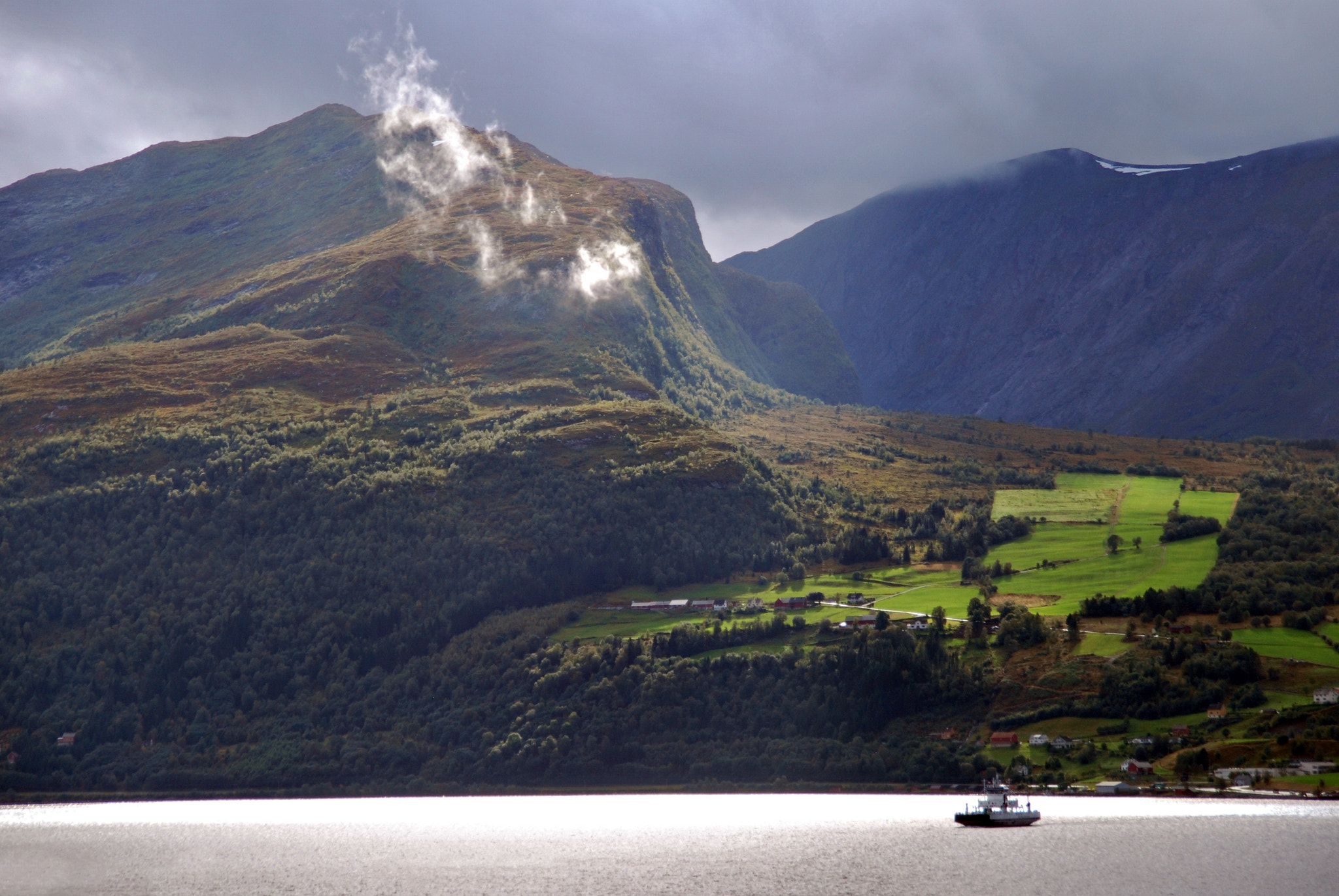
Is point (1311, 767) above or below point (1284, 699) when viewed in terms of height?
below

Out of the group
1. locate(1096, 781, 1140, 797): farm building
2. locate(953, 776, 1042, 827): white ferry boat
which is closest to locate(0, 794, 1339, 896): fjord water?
locate(953, 776, 1042, 827): white ferry boat

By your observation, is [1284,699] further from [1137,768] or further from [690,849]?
[690,849]

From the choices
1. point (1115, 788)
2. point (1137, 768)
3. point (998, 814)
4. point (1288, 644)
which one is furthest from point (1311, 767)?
point (998, 814)

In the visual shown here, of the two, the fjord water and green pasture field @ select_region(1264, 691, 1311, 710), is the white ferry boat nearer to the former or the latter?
the fjord water

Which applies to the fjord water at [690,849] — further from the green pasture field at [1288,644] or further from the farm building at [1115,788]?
the green pasture field at [1288,644]

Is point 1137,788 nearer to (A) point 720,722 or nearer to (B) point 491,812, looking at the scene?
(A) point 720,722
